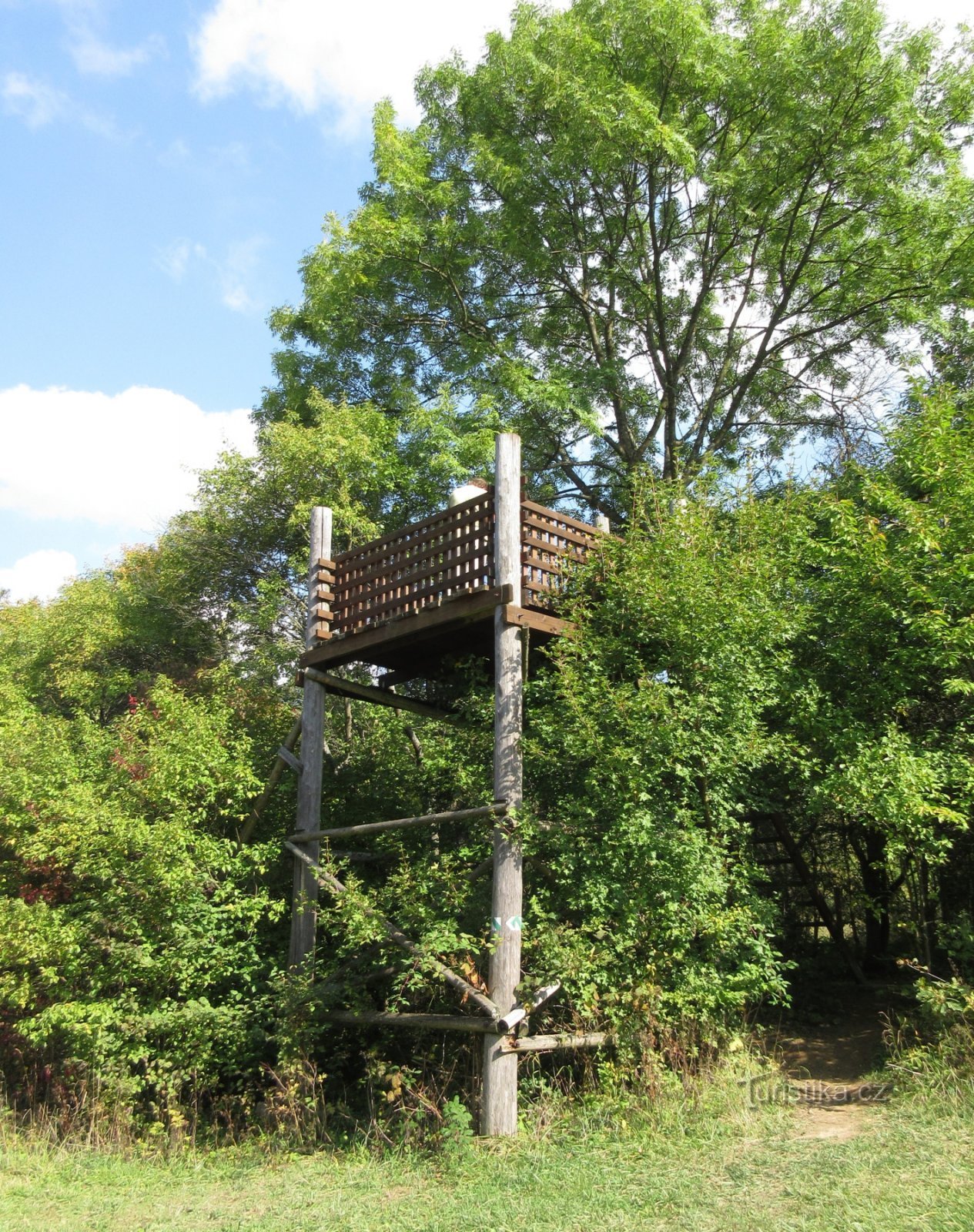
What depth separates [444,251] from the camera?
15.2 metres

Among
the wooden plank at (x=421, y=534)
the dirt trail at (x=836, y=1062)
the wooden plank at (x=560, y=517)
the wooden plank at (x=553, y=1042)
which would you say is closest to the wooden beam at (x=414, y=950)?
the wooden plank at (x=553, y=1042)

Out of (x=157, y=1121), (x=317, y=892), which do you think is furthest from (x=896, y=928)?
(x=157, y=1121)

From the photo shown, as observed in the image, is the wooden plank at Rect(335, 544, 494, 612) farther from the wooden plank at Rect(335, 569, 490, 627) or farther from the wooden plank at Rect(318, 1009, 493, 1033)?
the wooden plank at Rect(318, 1009, 493, 1033)

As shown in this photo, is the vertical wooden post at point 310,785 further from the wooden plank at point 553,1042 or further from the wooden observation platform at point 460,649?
the wooden plank at point 553,1042

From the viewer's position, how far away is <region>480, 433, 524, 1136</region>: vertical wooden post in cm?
710

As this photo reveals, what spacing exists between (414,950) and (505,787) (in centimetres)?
140

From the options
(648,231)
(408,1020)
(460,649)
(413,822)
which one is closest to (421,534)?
(460,649)

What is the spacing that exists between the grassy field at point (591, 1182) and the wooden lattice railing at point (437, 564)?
4079 mm

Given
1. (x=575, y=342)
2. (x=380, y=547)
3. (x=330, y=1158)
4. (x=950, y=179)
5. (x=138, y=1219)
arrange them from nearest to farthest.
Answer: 1. (x=138, y=1219)
2. (x=330, y=1158)
3. (x=380, y=547)
4. (x=950, y=179)
5. (x=575, y=342)

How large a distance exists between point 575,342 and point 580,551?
870cm

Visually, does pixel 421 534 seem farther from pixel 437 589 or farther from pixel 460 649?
pixel 460 649

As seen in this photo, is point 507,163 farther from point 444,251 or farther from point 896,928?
point 896,928

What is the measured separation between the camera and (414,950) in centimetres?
754

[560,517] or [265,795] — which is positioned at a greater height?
[560,517]
